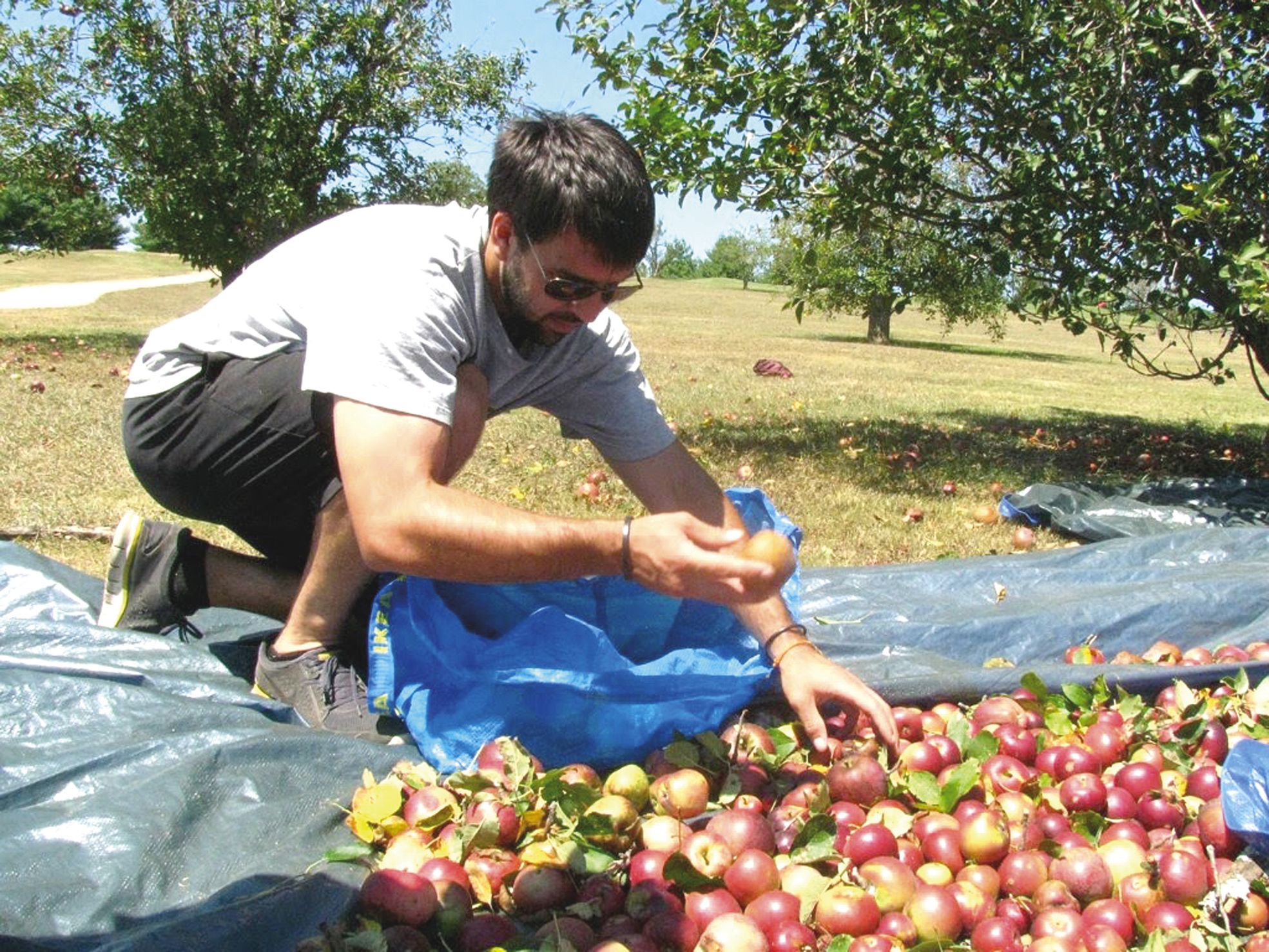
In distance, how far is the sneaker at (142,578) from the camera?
3090 mm

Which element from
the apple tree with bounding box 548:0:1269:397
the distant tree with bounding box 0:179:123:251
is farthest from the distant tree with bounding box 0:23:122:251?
the apple tree with bounding box 548:0:1269:397

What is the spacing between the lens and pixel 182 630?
3.20 metres

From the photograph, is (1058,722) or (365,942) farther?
(1058,722)

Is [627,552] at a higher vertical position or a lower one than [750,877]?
higher

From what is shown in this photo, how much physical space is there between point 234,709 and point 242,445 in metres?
0.67

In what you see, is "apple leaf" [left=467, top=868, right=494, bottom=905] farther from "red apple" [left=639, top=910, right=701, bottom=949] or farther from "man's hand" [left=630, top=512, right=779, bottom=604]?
"man's hand" [left=630, top=512, right=779, bottom=604]

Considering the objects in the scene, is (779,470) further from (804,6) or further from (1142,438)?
(1142,438)

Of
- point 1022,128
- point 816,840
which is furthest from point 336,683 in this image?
point 1022,128

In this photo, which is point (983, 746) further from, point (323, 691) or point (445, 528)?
point (323, 691)

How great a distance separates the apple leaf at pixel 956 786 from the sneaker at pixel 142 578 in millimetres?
2114

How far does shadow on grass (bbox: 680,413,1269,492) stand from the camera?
22.7ft

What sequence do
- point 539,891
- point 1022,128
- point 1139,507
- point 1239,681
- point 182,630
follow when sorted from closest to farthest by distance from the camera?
1. point 539,891
2. point 1239,681
3. point 182,630
4. point 1139,507
5. point 1022,128

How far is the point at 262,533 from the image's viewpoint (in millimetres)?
3100

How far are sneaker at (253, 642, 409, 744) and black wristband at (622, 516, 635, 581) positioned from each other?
2.84ft
